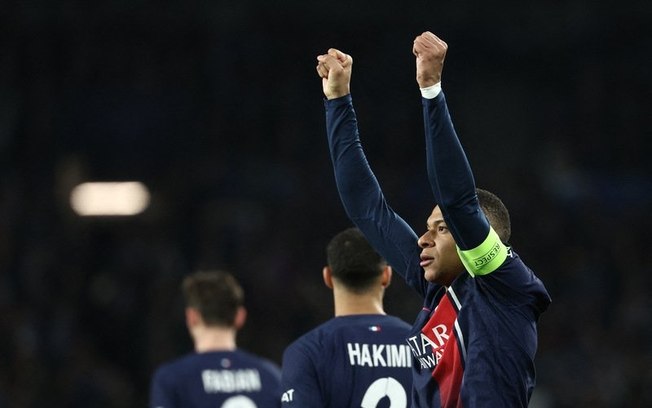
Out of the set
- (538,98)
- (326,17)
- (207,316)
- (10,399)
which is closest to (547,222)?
(538,98)

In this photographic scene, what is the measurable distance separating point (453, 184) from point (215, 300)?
3.06m

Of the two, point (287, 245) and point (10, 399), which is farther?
point (287, 245)

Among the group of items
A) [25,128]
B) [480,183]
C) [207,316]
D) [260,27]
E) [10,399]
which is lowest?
[10,399]

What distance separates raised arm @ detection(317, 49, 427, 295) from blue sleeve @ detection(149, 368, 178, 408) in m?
2.15

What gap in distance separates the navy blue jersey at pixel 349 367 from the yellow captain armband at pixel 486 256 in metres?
1.29

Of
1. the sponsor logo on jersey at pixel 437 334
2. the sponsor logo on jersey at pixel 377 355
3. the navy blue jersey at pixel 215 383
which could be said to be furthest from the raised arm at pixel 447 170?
the navy blue jersey at pixel 215 383

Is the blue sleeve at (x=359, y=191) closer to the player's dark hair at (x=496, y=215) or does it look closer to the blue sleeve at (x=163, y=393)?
the player's dark hair at (x=496, y=215)

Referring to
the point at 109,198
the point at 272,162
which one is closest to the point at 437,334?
the point at 109,198

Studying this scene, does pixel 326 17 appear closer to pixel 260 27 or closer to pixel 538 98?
pixel 260 27

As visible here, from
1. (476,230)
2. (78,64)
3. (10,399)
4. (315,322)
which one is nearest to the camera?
(476,230)

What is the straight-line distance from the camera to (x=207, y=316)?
6344 millimetres

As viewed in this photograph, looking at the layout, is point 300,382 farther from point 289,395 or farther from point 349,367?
point 349,367

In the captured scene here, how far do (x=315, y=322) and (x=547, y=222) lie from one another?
10.6 feet

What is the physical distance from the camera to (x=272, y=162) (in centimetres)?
1569
